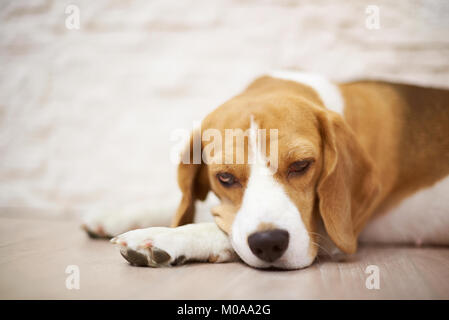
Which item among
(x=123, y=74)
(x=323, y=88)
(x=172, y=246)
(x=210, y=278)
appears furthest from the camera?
(x=123, y=74)

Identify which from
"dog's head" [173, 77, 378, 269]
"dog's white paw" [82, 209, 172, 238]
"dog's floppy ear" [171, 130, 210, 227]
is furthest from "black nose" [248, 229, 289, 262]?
"dog's white paw" [82, 209, 172, 238]

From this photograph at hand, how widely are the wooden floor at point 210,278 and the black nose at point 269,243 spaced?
0.21 feet

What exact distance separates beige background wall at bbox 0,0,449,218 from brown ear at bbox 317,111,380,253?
1.31 m

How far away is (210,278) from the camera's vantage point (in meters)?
1.48

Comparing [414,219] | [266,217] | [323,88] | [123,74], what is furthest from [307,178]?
[123,74]

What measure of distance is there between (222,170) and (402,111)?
43.1 inches

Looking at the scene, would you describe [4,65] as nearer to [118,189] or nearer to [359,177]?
[118,189]

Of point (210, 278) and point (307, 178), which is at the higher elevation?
point (307, 178)

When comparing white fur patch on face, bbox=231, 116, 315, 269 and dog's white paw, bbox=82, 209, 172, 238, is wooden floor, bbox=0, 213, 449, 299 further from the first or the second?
dog's white paw, bbox=82, 209, 172, 238

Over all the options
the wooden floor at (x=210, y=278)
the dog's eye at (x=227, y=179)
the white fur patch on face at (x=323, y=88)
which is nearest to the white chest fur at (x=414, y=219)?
the wooden floor at (x=210, y=278)

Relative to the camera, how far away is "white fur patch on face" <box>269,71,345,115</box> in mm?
2178

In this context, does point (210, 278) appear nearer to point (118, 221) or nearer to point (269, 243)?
point (269, 243)

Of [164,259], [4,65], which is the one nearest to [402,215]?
[164,259]

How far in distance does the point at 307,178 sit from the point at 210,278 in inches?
22.2
